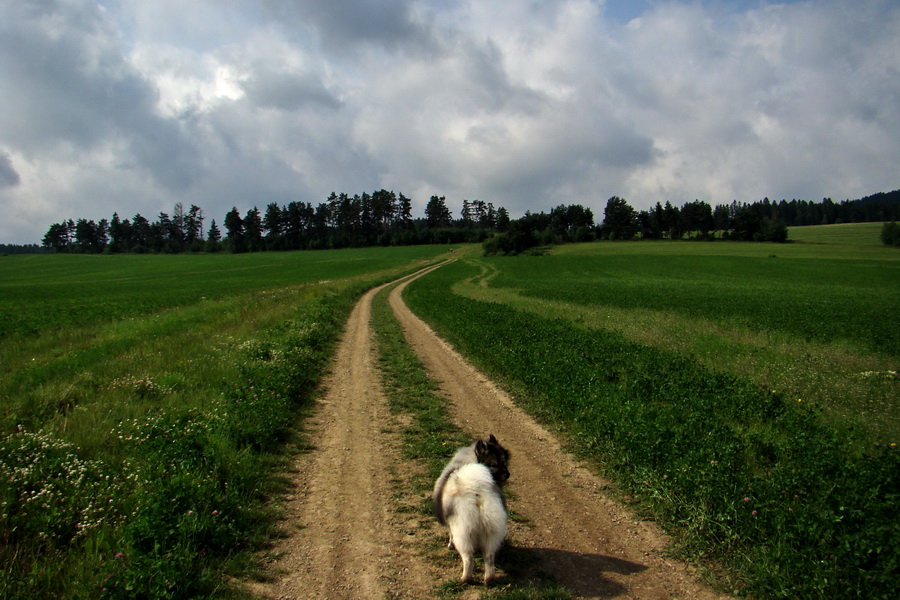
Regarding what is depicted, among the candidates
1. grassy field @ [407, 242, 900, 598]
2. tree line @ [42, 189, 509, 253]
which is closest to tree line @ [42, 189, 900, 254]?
tree line @ [42, 189, 509, 253]

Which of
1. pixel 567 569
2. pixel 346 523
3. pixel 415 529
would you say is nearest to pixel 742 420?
pixel 567 569

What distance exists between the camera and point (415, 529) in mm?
5352

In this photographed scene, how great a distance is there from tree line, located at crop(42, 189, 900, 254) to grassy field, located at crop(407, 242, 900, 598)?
88703mm

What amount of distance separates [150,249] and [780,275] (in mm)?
171597

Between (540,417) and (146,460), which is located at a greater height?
(146,460)

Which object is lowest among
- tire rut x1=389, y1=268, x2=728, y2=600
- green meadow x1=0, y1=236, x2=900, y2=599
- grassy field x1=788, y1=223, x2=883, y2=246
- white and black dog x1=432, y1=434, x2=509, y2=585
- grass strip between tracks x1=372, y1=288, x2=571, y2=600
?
tire rut x1=389, y1=268, x2=728, y2=600

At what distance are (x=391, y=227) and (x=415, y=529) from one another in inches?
5868

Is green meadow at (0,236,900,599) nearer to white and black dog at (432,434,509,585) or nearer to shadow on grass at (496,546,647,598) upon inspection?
shadow on grass at (496,546,647,598)

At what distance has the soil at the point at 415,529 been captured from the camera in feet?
14.5

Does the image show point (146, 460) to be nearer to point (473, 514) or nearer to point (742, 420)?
point (473, 514)

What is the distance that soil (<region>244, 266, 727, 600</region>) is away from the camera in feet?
14.5

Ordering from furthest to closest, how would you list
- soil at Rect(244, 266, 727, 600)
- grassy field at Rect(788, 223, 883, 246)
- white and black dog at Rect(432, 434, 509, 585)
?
1. grassy field at Rect(788, 223, 883, 246)
2. soil at Rect(244, 266, 727, 600)
3. white and black dog at Rect(432, 434, 509, 585)

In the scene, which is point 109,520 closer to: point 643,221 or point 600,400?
point 600,400

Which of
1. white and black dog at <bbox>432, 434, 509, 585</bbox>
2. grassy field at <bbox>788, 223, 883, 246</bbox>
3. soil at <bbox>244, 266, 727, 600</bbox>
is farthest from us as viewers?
grassy field at <bbox>788, 223, 883, 246</bbox>
